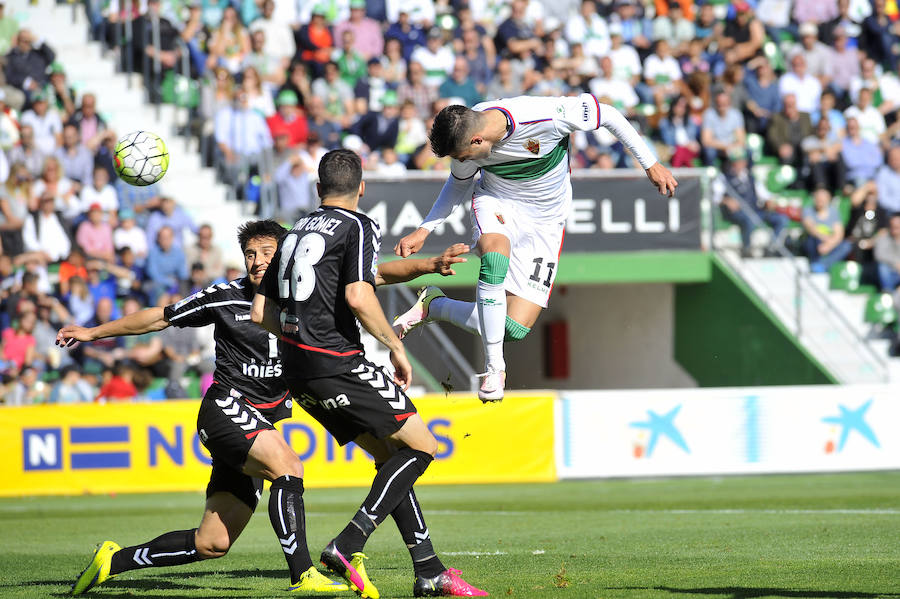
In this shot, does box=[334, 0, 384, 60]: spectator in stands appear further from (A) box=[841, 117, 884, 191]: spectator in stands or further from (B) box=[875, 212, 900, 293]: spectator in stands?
(B) box=[875, 212, 900, 293]: spectator in stands

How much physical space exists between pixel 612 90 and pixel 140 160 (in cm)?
1298

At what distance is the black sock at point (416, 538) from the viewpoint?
6.89m

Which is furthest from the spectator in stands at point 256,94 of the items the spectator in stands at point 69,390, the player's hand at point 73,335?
the player's hand at point 73,335

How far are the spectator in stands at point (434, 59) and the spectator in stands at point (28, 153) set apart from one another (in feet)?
20.0

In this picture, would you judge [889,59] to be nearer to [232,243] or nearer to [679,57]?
[679,57]

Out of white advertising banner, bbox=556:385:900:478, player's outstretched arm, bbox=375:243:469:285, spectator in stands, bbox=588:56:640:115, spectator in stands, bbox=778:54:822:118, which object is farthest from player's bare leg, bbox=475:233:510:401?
spectator in stands, bbox=778:54:822:118

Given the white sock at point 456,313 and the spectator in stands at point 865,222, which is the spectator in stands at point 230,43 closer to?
the spectator in stands at point 865,222

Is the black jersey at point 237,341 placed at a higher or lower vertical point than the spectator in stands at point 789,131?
lower

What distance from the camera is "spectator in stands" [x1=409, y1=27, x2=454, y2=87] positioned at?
21.2 m

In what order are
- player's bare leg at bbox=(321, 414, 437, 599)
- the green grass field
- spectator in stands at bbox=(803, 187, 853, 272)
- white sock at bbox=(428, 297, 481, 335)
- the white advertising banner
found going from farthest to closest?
spectator in stands at bbox=(803, 187, 853, 272)
the white advertising banner
white sock at bbox=(428, 297, 481, 335)
the green grass field
player's bare leg at bbox=(321, 414, 437, 599)

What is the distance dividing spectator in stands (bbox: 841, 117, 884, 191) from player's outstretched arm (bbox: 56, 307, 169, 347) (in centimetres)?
1610

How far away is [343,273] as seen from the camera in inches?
266

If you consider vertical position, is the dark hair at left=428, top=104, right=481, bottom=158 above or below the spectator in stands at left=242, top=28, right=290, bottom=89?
below

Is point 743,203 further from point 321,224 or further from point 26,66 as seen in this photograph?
point 321,224
